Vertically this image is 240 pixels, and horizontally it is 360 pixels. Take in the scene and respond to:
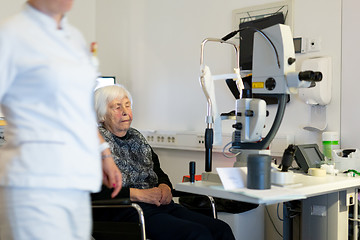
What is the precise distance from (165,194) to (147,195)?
0.40 feet

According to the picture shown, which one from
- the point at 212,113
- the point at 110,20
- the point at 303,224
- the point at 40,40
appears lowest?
the point at 303,224

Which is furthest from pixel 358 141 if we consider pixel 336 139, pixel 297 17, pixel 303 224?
pixel 297 17

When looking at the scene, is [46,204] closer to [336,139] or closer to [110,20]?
[336,139]

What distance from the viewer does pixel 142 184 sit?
2.47 metres

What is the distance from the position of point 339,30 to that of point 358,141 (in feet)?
2.21

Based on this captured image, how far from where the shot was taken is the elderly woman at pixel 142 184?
220 cm

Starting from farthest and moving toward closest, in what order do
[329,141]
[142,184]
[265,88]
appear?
[329,141] < [142,184] < [265,88]

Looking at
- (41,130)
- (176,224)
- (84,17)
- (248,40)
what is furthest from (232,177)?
(84,17)

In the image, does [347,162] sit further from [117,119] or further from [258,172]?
[117,119]

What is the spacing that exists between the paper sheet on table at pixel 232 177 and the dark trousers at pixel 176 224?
0.43 metres

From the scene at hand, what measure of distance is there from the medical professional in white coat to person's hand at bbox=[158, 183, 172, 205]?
1155 mm

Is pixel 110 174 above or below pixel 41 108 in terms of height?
below

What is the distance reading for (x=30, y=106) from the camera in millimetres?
1199

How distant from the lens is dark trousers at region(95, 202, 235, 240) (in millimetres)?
2151
